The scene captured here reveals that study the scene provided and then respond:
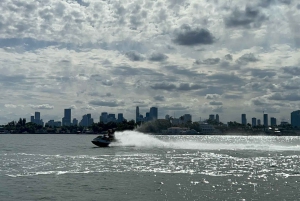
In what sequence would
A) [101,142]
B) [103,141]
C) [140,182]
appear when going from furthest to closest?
[103,141] → [101,142] → [140,182]

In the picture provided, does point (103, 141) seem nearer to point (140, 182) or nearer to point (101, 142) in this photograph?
point (101, 142)

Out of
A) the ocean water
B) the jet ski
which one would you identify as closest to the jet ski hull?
the jet ski

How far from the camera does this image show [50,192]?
121 ft

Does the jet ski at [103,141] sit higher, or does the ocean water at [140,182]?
the jet ski at [103,141]

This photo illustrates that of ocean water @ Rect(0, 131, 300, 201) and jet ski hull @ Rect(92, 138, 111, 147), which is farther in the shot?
jet ski hull @ Rect(92, 138, 111, 147)

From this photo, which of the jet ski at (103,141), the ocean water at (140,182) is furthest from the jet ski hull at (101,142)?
the ocean water at (140,182)

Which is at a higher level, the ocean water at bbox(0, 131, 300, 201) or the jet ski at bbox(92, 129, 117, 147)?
the jet ski at bbox(92, 129, 117, 147)

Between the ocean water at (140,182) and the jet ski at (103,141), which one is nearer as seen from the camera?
the ocean water at (140,182)

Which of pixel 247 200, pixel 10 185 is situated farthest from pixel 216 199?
pixel 10 185

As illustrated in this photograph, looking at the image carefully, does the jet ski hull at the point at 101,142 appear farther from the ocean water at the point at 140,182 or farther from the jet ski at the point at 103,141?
the ocean water at the point at 140,182

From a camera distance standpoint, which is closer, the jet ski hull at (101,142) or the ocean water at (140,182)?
the ocean water at (140,182)

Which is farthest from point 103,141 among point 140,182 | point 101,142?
point 140,182

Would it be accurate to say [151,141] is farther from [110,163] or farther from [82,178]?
[82,178]

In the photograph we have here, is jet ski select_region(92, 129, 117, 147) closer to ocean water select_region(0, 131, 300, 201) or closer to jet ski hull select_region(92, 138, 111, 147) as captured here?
jet ski hull select_region(92, 138, 111, 147)
